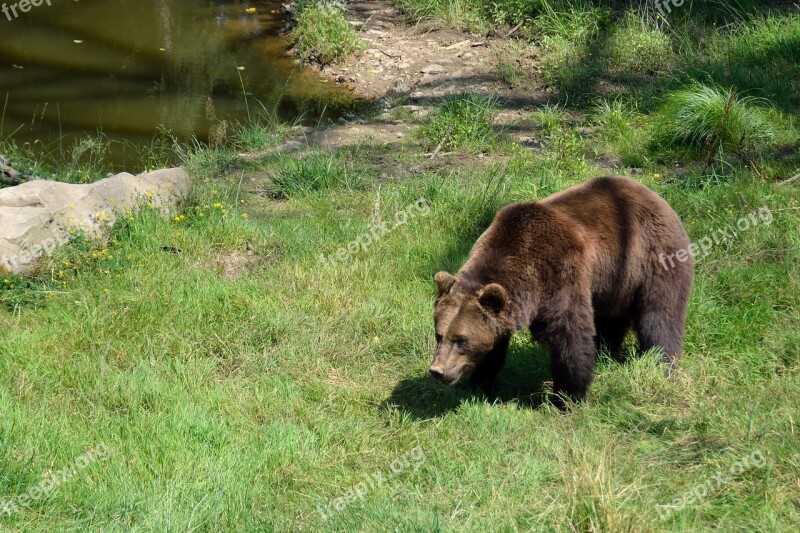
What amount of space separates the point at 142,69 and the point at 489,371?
32.3 ft

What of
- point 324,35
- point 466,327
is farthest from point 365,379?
point 324,35

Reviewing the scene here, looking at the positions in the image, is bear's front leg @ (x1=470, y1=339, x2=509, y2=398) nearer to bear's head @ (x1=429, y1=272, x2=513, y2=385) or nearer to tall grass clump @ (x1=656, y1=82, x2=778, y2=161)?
bear's head @ (x1=429, y1=272, x2=513, y2=385)

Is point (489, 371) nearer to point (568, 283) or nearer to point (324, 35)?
point (568, 283)

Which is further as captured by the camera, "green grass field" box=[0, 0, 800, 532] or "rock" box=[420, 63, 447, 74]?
"rock" box=[420, 63, 447, 74]

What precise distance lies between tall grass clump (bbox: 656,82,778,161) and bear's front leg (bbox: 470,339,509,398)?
4.46 meters

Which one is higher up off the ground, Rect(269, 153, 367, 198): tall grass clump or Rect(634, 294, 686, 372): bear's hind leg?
Rect(634, 294, 686, 372): bear's hind leg

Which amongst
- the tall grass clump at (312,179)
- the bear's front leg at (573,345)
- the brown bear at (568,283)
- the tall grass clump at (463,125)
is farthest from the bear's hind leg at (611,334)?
the tall grass clump at (463,125)

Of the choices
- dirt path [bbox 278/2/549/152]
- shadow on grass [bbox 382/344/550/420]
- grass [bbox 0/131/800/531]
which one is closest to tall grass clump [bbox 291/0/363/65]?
dirt path [bbox 278/2/549/152]

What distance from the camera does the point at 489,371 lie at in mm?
5961

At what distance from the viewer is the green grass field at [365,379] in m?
4.54

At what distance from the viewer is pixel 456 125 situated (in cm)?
1042

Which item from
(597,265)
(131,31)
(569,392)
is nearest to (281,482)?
(569,392)

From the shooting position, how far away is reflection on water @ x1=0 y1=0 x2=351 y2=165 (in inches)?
479

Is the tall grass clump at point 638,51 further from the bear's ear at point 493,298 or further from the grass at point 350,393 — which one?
the bear's ear at point 493,298
